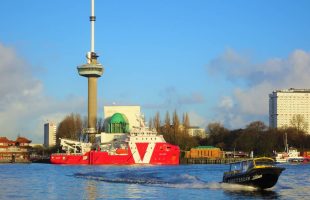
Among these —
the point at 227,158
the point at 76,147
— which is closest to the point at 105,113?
the point at 76,147

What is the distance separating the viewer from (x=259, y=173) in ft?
157

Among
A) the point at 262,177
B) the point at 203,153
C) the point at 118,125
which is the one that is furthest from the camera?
the point at 203,153

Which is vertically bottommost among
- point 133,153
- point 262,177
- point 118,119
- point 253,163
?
Answer: point 133,153

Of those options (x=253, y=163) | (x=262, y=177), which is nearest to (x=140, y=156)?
A: (x=253, y=163)

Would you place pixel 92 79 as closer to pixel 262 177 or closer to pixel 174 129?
pixel 174 129

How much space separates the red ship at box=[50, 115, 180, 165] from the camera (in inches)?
5064

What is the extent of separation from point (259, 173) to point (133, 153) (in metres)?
82.2

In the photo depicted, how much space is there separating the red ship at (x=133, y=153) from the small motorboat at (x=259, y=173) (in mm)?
77192

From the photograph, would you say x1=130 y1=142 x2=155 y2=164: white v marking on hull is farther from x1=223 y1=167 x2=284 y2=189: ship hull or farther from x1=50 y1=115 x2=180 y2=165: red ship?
x1=223 y1=167 x2=284 y2=189: ship hull

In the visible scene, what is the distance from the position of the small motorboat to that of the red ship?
7719cm

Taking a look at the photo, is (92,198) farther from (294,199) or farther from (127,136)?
(127,136)

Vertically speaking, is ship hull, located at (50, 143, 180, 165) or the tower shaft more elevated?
the tower shaft

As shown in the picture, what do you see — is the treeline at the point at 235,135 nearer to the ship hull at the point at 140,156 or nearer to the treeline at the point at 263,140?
the treeline at the point at 263,140

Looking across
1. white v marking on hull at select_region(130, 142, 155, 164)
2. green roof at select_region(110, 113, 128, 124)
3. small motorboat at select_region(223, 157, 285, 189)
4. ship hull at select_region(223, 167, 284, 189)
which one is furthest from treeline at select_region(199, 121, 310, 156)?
ship hull at select_region(223, 167, 284, 189)
